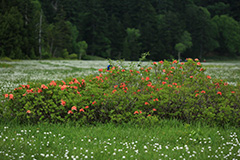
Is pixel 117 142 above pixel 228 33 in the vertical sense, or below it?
below

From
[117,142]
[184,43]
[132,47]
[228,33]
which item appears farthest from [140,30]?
[117,142]

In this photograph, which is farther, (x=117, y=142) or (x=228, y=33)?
(x=228, y=33)

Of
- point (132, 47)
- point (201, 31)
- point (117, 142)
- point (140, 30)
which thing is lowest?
point (117, 142)

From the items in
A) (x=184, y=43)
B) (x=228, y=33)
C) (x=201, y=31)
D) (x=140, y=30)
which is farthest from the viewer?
(x=228, y=33)

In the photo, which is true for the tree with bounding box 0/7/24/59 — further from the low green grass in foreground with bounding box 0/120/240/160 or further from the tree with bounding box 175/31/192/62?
the tree with bounding box 175/31/192/62

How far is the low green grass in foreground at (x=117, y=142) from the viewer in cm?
459

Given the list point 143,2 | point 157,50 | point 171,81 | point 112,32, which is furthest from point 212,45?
point 171,81

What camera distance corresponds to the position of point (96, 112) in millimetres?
6723

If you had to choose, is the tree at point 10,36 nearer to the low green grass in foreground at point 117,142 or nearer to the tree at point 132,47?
the tree at point 132,47

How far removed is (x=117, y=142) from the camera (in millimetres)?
5145

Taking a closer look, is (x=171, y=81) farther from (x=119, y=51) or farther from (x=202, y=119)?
(x=119, y=51)

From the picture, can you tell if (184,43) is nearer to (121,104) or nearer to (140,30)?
(140,30)

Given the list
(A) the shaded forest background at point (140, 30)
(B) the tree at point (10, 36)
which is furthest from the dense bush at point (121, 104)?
(A) the shaded forest background at point (140, 30)

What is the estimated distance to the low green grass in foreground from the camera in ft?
15.0
